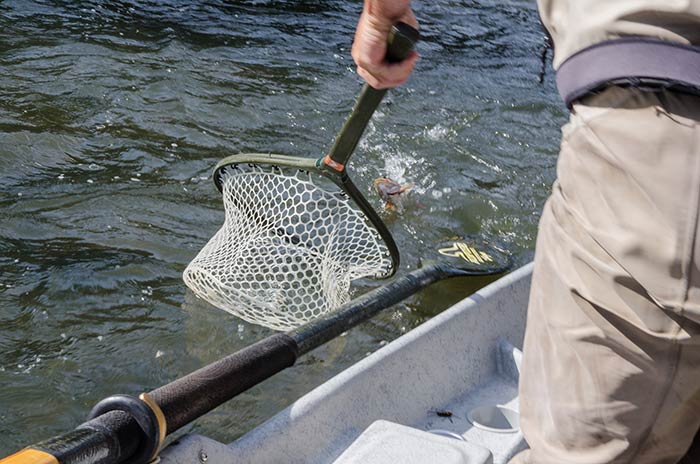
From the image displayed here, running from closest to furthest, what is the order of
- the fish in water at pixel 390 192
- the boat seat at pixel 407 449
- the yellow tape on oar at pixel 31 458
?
1. the yellow tape on oar at pixel 31 458
2. the boat seat at pixel 407 449
3. the fish in water at pixel 390 192

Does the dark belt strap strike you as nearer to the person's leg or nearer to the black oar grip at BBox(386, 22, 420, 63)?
the person's leg

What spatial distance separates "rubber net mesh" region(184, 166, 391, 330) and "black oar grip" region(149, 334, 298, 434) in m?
0.90

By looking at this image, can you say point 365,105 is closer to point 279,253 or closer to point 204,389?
point 204,389

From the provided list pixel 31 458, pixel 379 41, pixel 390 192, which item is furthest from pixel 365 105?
pixel 390 192

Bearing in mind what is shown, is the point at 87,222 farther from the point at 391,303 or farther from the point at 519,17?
the point at 519,17

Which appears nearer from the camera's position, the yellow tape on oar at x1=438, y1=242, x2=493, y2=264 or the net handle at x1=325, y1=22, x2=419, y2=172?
the net handle at x1=325, y1=22, x2=419, y2=172

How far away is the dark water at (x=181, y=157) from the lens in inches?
145

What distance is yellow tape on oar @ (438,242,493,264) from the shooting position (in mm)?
4441

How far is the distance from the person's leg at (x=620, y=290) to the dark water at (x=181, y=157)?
198 centimetres

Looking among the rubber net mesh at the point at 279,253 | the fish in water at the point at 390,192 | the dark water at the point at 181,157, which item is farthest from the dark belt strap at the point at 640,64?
the fish in water at the point at 390,192

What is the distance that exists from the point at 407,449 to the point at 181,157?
11.1ft

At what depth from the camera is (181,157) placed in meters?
5.41

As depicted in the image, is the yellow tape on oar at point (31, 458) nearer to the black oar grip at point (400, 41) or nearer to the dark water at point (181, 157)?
the black oar grip at point (400, 41)

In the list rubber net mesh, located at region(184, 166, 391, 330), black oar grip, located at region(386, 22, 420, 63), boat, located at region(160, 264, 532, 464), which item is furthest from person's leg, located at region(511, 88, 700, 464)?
rubber net mesh, located at region(184, 166, 391, 330)
